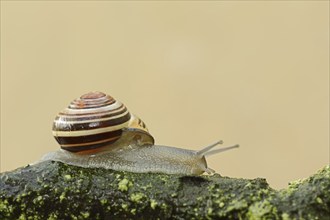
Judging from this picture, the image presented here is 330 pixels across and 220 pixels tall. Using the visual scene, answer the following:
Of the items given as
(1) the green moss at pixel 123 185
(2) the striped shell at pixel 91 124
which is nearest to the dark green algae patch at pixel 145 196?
(1) the green moss at pixel 123 185

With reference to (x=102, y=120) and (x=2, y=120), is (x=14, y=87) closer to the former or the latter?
(x=2, y=120)

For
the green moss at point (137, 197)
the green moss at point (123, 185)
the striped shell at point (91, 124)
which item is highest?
the striped shell at point (91, 124)

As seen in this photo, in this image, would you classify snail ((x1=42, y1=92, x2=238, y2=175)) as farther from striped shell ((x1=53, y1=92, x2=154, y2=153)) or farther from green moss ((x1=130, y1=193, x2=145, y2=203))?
green moss ((x1=130, y1=193, x2=145, y2=203))

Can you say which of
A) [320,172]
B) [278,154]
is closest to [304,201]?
[320,172]

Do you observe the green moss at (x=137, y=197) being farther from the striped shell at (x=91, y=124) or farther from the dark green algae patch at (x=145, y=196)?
the striped shell at (x=91, y=124)

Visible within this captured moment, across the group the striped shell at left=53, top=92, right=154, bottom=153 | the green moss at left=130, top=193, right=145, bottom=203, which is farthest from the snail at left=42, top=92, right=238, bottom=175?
the green moss at left=130, top=193, right=145, bottom=203

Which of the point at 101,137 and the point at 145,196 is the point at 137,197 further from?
the point at 101,137

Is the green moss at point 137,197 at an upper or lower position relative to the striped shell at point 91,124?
lower
